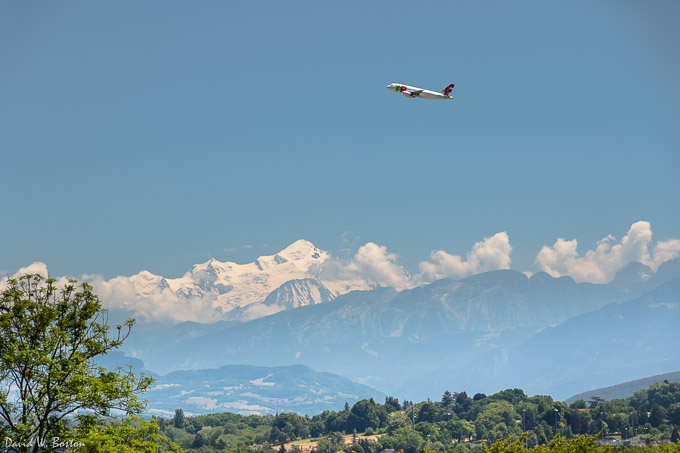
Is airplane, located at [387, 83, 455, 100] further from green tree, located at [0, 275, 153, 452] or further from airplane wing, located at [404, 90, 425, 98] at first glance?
green tree, located at [0, 275, 153, 452]

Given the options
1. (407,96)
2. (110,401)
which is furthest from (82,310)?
(407,96)

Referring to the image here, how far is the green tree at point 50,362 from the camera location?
48344mm

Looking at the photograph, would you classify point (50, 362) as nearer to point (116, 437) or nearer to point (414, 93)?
point (116, 437)

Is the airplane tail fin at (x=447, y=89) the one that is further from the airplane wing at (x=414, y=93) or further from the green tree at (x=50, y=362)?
the green tree at (x=50, y=362)

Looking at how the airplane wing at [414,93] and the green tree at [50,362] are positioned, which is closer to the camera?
the green tree at [50,362]

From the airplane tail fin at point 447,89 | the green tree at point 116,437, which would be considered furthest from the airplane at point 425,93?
the green tree at point 116,437

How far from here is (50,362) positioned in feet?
160

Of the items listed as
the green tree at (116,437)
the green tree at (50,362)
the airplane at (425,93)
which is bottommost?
the green tree at (116,437)

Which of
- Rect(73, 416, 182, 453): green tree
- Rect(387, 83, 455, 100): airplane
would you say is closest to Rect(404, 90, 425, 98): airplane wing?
Rect(387, 83, 455, 100): airplane

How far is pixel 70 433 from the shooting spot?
49.2 m

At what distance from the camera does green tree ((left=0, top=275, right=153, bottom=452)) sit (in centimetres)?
4834

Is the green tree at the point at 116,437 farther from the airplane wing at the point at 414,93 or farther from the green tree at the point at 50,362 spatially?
the airplane wing at the point at 414,93

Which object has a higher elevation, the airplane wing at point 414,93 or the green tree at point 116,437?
the airplane wing at point 414,93

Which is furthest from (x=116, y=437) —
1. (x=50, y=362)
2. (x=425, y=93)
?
(x=425, y=93)
